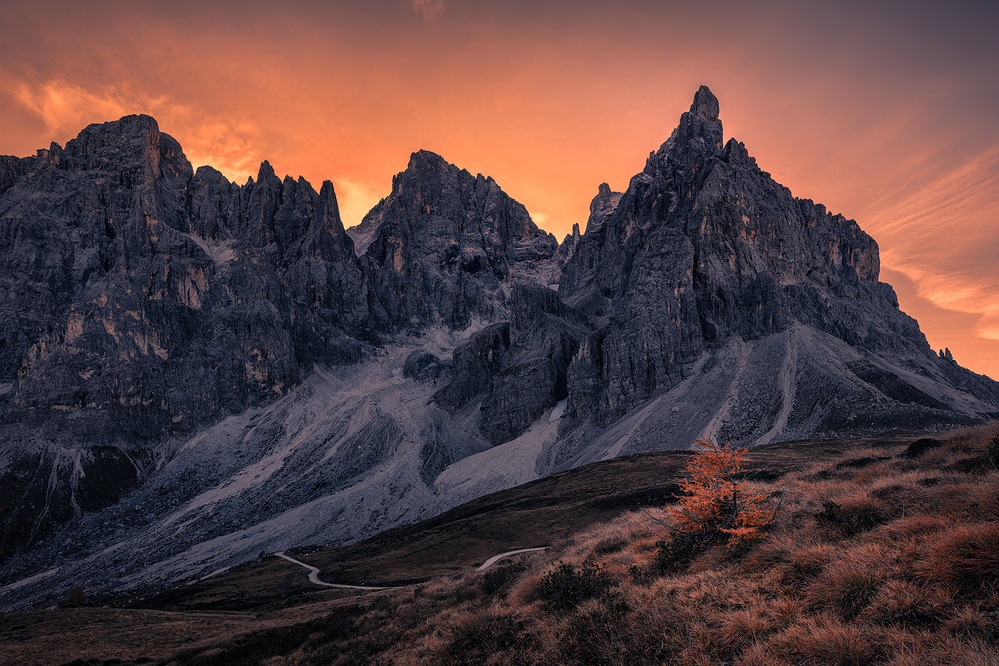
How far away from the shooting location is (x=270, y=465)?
120875mm

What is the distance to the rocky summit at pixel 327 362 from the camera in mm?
97625

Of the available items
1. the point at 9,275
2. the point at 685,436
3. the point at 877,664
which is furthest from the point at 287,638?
the point at 9,275

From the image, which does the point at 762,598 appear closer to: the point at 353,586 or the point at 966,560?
the point at 966,560

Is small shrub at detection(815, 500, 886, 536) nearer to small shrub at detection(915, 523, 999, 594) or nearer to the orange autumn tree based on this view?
the orange autumn tree

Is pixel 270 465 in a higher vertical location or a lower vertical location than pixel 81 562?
higher

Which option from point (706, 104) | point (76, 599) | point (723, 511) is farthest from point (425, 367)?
point (723, 511)

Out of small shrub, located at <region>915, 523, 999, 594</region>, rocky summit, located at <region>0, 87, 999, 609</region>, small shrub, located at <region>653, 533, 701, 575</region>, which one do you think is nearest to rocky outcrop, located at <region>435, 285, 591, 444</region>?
rocky summit, located at <region>0, 87, 999, 609</region>

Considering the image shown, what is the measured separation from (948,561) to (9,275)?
196 metres

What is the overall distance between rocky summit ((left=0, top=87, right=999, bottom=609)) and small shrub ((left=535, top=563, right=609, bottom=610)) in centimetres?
8831

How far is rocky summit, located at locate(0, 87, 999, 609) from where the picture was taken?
97.6m

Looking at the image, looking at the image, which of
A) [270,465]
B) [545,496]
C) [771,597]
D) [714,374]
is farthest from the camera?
[270,465]

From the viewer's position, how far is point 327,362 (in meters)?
165

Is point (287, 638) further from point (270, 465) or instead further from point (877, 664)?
point (270, 465)

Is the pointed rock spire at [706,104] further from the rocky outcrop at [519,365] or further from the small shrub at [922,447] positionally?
the small shrub at [922,447]
